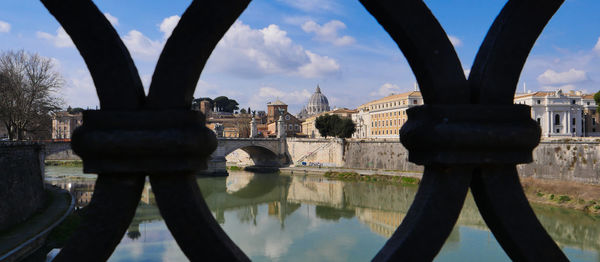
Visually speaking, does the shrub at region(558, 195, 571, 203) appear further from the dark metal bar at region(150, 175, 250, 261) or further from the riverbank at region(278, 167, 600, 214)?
the dark metal bar at region(150, 175, 250, 261)

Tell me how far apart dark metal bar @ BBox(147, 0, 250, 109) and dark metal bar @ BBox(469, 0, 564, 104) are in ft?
1.76

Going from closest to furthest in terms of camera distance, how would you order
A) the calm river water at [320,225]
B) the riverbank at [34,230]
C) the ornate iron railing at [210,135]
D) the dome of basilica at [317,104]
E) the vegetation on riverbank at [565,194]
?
the ornate iron railing at [210,135]
the riverbank at [34,230]
the calm river water at [320,225]
the vegetation on riverbank at [565,194]
the dome of basilica at [317,104]

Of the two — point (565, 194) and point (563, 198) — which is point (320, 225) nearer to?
point (563, 198)

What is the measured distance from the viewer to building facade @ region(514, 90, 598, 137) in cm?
4006

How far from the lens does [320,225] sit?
625 inches

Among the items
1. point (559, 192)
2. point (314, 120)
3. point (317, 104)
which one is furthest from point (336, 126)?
point (317, 104)

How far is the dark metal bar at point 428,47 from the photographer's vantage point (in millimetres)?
867

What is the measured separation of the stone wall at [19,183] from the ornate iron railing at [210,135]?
40.0 feet

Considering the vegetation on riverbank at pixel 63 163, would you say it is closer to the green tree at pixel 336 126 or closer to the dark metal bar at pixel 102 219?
the green tree at pixel 336 126

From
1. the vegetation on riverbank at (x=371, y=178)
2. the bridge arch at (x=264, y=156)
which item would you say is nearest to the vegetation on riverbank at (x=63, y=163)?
the bridge arch at (x=264, y=156)

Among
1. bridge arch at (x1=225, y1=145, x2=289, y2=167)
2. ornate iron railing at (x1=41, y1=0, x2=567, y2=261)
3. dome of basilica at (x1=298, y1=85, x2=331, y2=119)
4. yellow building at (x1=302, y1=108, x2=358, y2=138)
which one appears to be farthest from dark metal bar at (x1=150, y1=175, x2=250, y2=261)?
dome of basilica at (x1=298, y1=85, x2=331, y2=119)

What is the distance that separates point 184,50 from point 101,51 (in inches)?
6.6

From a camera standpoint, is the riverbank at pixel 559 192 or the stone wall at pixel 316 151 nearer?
the riverbank at pixel 559 192

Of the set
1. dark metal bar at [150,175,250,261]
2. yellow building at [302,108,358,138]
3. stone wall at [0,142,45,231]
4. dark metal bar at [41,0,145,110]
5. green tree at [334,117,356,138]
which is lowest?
stone wall at [0,142,45,231]
